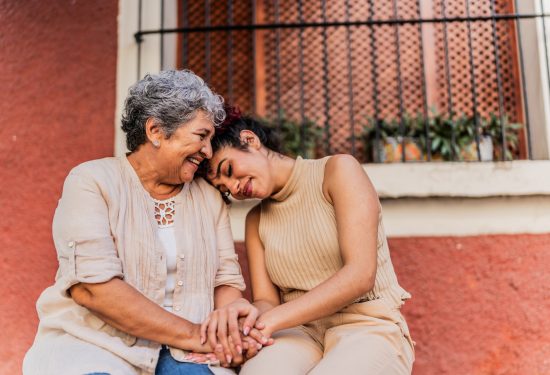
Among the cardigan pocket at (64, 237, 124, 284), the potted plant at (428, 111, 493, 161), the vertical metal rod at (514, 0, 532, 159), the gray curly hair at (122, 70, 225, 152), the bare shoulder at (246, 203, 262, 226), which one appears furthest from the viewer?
the potted plant at (428, 111, 493, 161)

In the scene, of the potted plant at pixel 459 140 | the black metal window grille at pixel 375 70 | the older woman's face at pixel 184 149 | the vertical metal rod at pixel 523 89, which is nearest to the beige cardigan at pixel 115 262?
the older woman's face at pixel 184 149

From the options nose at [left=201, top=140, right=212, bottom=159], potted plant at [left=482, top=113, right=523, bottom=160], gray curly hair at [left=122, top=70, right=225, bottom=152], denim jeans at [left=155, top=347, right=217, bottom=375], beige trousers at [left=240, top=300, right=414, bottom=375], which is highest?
potted plant at [left=482, top=113, right=523, bottom=160]

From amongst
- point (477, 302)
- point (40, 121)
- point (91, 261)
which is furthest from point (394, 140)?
point (91, 261)

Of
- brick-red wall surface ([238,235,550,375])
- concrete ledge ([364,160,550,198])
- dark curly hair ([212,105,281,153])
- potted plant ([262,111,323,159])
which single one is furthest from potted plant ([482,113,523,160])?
dark curly hair ([212,105,281,153])

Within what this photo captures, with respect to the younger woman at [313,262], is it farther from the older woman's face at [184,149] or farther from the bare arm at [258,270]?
the older woman's face at [184,149]

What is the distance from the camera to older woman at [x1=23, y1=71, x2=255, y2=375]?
196 centimetres

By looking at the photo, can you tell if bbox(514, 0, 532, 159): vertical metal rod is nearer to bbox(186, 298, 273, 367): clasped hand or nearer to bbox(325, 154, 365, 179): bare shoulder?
bbox(325, 154, 365, 179): bare shoulder

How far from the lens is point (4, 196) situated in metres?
3.20

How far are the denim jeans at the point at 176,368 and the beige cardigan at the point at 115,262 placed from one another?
0.11 ft

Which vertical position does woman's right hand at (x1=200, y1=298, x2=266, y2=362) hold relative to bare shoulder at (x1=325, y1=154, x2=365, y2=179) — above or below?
below

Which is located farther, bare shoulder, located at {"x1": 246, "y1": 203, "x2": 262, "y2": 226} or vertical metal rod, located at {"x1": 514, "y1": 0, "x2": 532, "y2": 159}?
vertical metal rod, located at {"x1": 514, "y1": 0, "x2": 532, "y2": 159}

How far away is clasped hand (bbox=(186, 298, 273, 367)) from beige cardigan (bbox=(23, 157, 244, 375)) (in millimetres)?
60

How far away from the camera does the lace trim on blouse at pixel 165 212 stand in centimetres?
230

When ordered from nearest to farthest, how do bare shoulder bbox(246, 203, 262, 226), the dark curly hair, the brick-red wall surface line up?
the dark curly hair
bare shoulder bbox(246, 203, 262, 226)
the brick-red wall surface
